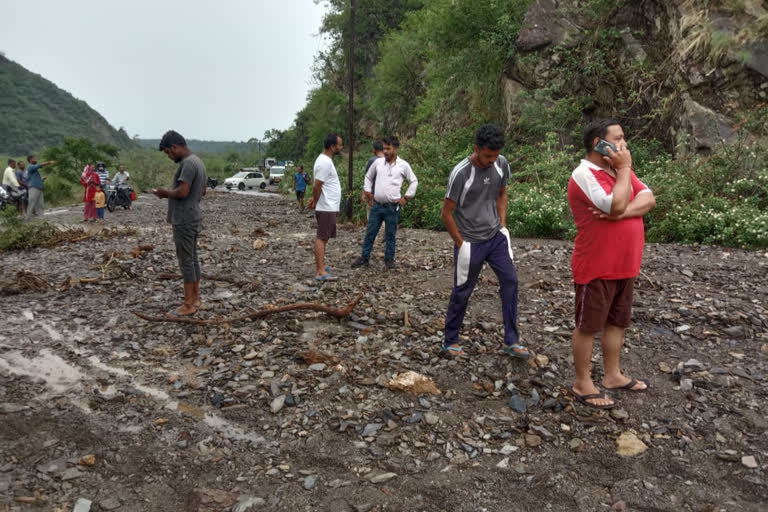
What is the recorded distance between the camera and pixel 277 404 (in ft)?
12.0

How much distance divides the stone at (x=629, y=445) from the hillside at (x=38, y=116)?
8208cm

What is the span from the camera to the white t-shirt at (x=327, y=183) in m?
6.27

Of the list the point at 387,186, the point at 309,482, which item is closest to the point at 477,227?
the point at 309,482

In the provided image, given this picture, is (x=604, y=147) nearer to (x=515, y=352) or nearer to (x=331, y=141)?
(x=515, y=352)

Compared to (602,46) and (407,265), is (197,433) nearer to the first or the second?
(407,265)

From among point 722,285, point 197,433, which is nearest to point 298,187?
point 722,285

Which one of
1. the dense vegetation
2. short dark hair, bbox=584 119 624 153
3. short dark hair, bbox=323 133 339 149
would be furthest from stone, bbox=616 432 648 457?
the dense vegetation

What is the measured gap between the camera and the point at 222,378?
400 cm

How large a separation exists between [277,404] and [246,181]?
118ft

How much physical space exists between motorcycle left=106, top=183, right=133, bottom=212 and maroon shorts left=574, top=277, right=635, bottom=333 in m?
17.2

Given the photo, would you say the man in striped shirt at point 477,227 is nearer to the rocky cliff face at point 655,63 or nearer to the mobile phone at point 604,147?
the mobile phone at point 604,147

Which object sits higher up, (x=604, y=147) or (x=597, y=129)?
(x=597, y=129)

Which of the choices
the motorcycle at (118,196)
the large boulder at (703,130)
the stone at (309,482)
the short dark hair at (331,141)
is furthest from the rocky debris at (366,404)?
the motorcycle at (118,196)

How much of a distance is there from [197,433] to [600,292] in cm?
262
